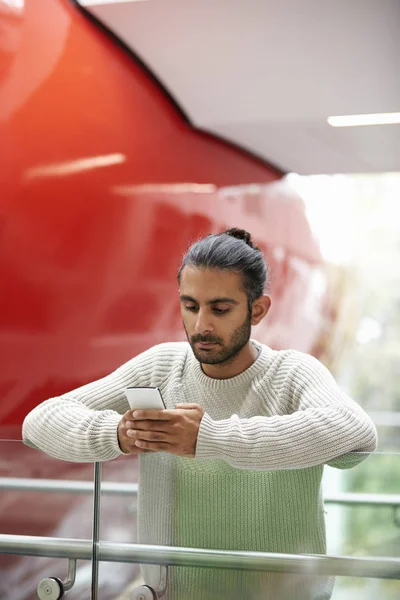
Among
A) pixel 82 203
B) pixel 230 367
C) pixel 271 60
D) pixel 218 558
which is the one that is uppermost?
pixel 271 60

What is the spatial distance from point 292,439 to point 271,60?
12.1 ft

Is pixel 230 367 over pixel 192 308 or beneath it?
beneath

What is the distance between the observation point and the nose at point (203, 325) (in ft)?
5.81

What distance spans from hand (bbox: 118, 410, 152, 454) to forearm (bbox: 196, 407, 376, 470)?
138 mm

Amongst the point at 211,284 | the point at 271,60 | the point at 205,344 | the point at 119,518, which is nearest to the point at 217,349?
the point at 205,344

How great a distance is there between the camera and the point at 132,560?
1.63m

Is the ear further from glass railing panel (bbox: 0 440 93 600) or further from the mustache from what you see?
glass railing panel (bbox: 0 440 93 600)

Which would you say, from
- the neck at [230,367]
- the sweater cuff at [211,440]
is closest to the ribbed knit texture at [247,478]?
the sweater cuff at [211,440]

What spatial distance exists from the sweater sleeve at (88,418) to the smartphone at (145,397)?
0.37ft

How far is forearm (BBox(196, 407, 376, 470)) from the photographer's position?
1.52 meters

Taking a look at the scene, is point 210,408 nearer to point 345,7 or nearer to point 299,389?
point 299,389

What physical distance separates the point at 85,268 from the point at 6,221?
2.24 feet

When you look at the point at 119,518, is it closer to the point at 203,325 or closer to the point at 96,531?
the point at 96,531

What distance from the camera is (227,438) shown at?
1.52m
